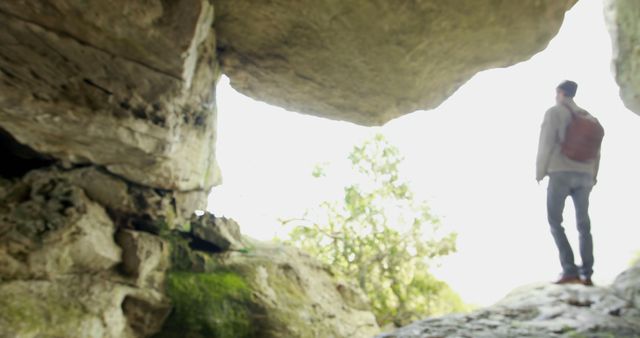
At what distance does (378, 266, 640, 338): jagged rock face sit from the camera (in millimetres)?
5300

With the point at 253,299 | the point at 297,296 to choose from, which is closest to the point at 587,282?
the point at 297,296

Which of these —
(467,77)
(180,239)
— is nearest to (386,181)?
(467,77)

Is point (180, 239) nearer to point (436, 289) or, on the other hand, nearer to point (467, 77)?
point (467, 77)

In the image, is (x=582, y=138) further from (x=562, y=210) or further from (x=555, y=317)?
(x=555, y=317)

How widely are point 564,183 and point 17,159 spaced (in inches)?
306

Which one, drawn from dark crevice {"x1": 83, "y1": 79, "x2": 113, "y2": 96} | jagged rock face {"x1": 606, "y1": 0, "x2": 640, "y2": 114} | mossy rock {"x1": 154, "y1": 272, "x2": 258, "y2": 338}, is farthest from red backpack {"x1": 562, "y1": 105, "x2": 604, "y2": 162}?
dark crevice {"x1": 83, "y1": 79, "x2": 113, "y2": 96}

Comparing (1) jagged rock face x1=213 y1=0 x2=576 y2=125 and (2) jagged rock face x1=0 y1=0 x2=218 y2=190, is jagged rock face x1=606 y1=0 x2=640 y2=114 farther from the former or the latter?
(2) jagged rock face x1=0 y1=0 x2=218 y2=190

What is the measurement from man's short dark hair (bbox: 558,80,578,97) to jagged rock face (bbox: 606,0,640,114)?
2.54m

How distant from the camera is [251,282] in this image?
692 cm

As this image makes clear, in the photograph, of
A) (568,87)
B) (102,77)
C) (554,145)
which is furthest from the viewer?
(568,87)

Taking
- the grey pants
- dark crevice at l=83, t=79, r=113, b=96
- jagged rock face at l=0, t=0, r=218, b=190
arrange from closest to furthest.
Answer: jagged rock face at l=0, t=0, r=218, b=190 < dark crevice at l=83, t=79, r=113, b=96 < the grey pants

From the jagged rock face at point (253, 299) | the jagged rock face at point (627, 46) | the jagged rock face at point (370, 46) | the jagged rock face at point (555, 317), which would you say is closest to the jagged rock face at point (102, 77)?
the jagged rock face at point (370, 46)

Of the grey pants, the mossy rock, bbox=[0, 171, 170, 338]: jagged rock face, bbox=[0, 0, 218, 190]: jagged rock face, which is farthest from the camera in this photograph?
the grey pants

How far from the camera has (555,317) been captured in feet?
19.1
